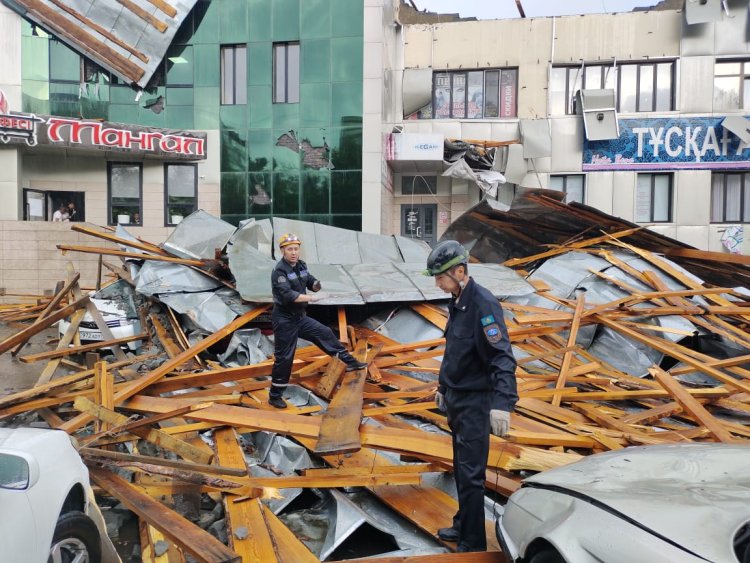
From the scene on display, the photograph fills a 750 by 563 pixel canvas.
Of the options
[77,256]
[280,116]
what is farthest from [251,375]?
[280,116]

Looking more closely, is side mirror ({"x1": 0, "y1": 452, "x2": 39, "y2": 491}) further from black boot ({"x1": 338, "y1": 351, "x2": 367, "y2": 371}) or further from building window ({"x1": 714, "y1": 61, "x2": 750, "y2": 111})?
building window ({"x1": 714, "y1": 61, "x2": 750, "y2": 111})

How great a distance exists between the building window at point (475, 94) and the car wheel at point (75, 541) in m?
17.1

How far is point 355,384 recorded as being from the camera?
5535 mm

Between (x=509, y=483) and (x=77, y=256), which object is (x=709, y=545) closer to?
(x=509, y=483)

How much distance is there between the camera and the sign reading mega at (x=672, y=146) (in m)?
17.0

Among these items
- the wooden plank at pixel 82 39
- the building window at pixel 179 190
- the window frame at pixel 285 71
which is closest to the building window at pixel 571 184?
the window frame at pixel 285 71

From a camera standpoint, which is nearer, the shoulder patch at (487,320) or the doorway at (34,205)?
the shoulder patch at (487,320)

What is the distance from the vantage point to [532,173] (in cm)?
1780

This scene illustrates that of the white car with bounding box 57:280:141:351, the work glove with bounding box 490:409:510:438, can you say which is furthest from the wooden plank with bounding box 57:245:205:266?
the work glove with bounding box 490:409:510:438

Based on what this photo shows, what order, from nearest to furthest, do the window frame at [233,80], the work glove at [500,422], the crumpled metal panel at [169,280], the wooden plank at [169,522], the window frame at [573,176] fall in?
the wooden plank at [169,522]
the work glove at [500,422]
the crumpled metal panel at [169,280]
the window frame at [233,80]
the window frame at [573,176]

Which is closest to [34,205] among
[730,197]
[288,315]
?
[288,315]

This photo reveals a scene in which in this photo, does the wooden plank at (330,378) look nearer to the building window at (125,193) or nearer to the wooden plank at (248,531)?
the wooden plank at (248,531)

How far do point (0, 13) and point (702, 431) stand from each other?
19173 millimetres

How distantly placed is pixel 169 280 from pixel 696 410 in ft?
22.3
